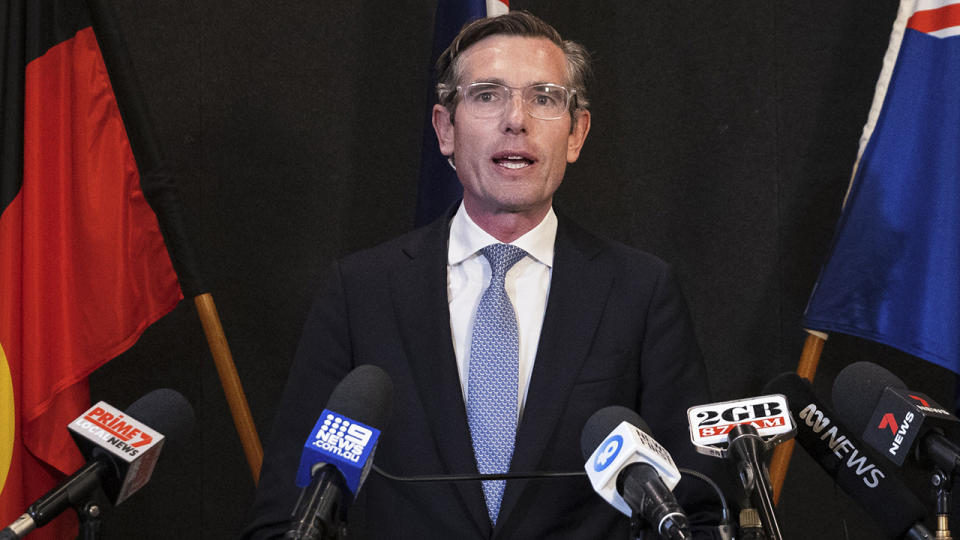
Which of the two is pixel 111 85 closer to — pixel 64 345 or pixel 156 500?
pixel 64 345

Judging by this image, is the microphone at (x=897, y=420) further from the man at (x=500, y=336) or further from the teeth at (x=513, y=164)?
the teeth at (x=513, y=164)

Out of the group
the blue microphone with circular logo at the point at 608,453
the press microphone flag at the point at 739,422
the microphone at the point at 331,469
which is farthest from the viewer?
the press microphone flag at the point at 739,422

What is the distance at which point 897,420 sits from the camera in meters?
1.35

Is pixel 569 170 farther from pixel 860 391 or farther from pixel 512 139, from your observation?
pixel 860 391

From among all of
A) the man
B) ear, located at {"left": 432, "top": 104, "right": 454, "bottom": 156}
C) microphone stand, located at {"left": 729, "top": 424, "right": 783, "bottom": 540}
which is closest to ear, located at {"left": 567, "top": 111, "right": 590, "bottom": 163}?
the man

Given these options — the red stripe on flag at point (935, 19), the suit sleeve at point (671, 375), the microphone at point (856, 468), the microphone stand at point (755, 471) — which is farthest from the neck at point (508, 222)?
the red stripe on flag at point (935, 19)

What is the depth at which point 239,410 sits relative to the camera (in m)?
2.65

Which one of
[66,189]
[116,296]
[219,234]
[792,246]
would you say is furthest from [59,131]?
[792,246]

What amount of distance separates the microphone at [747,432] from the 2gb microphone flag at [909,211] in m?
1.63

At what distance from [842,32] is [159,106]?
2227 millimetres

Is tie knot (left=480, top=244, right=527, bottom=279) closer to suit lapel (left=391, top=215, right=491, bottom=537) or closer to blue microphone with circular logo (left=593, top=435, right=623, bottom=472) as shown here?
suit lapel (left=391, top=215, right=491, bottom=537)

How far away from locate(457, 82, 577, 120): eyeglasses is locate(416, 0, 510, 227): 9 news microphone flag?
2.31ft

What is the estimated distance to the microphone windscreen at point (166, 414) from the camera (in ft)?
4.47

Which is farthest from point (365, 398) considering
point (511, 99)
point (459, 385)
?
point (511, 99)
